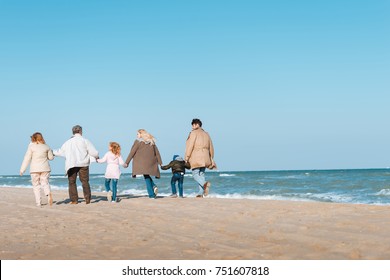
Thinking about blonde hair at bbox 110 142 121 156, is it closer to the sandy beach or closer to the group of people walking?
the group of people walking

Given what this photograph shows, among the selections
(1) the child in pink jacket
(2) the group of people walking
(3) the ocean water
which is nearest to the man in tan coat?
(2) the group of people walking

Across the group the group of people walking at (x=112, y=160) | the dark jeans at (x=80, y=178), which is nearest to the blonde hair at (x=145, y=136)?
the group of people walking at (x=112, y=160)

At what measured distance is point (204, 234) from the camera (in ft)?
23.7

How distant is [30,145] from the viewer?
13406 millimetres

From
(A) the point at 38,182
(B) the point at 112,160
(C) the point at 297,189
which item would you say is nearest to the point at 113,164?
(B) the point at 112,160

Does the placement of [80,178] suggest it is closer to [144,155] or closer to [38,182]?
[38,182]

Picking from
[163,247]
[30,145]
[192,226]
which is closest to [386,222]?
[192,226]

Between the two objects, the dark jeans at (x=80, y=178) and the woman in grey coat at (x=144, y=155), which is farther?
the woman in grey coat at (x=144, y=155)

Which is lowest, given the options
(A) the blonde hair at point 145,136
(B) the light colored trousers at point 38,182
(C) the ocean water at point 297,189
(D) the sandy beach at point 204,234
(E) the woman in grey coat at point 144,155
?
(C) the ocean water at point 297,189

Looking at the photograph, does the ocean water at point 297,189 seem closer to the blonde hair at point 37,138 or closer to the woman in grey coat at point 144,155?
the woman in grey coat at point 144,155

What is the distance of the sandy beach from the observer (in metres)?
5.77

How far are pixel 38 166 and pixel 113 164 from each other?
6.99ft

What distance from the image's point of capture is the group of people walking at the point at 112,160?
1331cm
